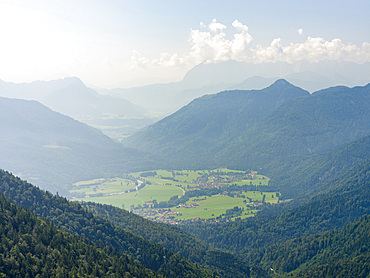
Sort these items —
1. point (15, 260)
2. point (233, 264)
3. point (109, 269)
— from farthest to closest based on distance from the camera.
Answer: point (233, 264), point (109, 269), point (15, 260)

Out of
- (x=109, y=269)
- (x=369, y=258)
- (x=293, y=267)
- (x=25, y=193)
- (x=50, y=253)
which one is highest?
(x=25, y=193)

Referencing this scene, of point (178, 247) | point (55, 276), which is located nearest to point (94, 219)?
point (178, 247)

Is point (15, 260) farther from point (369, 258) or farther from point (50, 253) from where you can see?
point (369, 258)

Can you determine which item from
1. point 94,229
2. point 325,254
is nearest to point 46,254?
point 94,229

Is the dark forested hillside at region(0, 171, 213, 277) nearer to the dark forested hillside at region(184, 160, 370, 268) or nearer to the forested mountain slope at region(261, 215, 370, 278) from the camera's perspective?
the forested mountain slope at region(261, 215, 370, 278)

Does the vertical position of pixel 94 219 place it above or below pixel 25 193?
below

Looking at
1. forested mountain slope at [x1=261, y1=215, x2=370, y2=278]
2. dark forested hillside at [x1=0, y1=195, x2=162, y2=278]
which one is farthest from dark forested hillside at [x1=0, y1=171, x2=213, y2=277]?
forested mountain slope at [x1=261, y1=215, x2=370, y2=278]

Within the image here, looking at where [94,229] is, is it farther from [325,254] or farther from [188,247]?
[325,254]

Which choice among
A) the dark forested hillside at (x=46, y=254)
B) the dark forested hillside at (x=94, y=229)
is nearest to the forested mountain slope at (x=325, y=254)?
the dark forested hillside at (x=94, y=229)
